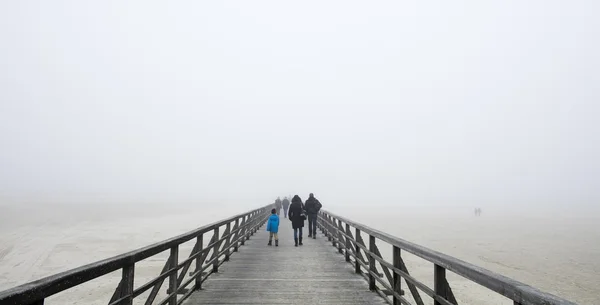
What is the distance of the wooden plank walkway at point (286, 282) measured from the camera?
5.51 metres

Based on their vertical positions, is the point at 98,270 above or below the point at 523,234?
above

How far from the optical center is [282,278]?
7.04m

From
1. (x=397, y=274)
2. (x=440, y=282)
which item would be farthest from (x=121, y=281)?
(x=397, y=274)

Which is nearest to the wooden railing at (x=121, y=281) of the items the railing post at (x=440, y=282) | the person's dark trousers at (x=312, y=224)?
the railing post at (x=440, y=282)

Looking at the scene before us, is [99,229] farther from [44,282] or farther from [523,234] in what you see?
[523,234]

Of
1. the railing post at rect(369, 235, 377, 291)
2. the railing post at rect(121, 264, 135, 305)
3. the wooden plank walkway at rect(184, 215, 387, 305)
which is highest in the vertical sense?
the railing post at rect(121, 264, 135, 305)

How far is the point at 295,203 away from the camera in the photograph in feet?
40.9

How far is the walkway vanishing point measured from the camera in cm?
250

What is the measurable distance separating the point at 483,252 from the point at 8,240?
32.2 meters

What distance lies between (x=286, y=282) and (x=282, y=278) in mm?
372

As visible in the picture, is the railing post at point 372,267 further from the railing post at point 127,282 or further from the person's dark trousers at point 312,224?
the person's dark trousers at point 312,224

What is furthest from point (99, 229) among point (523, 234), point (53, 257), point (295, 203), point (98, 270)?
point (523, 234)

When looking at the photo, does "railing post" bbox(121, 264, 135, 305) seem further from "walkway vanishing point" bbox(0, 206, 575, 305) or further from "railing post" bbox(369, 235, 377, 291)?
"railing post" bbox(369, 235, 377, 291)

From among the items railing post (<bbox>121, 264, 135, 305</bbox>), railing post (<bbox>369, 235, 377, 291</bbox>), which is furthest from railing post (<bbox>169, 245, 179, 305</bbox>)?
railing post (<bbox>369, 235, 377, 291</bbox>)
